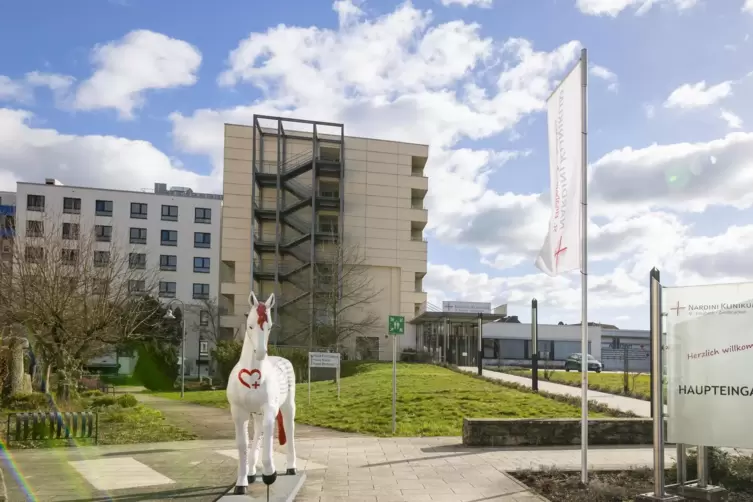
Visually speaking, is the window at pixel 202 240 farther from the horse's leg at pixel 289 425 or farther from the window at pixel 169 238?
the horse's leg at pixel 289 425

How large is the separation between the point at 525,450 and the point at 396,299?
1791 inches

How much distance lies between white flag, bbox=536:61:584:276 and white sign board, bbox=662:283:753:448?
6.00 feet

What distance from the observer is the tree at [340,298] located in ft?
148

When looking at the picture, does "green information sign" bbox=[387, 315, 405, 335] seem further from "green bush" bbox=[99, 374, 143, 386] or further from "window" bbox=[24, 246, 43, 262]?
"green bush" bbox=[99, 374, 143, 386]

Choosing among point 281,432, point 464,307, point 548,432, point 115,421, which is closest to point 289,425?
point 281,432

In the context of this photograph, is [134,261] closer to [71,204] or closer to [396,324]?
[396,324]

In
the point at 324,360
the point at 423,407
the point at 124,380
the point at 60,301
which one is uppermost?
the point at 60,301

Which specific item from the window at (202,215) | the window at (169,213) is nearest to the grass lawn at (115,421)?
the window at (169,213)

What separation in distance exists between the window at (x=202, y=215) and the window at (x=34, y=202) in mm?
15701

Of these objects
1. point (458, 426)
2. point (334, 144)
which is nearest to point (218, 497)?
point (458, 426)

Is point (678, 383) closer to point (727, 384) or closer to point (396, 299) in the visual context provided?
point (727, 384)

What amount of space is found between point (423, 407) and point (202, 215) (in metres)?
59.3

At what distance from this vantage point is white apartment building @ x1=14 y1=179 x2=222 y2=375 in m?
67.3

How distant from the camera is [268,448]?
8305 mm
